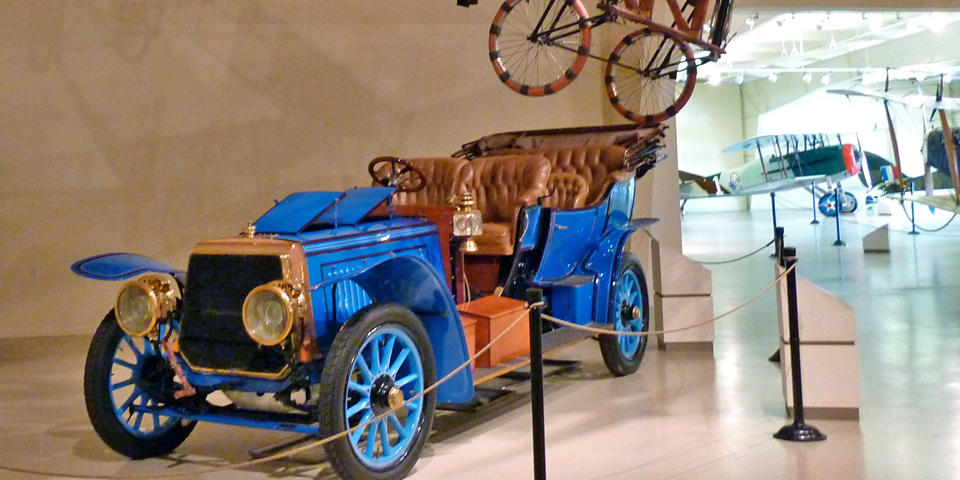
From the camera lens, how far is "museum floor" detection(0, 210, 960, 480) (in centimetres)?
332

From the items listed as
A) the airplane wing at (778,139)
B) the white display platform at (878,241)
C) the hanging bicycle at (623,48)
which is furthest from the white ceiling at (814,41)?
the hanging bicycle at (623,48)

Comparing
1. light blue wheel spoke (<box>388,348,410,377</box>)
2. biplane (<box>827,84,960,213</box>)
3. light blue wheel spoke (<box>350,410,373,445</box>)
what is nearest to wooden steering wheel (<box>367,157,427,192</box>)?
light blue wheel spoke (<box>388,348,410,377</box>)

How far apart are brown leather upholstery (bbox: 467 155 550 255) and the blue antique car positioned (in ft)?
1.35

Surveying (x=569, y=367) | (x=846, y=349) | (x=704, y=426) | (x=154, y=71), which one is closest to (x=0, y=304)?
(x=154, y=71)

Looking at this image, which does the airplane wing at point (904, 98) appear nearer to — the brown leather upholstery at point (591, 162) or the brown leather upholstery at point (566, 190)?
the brown leather upholstery at point (591, 162)

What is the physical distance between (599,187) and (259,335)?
110 inches

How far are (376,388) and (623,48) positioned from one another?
4.02 m

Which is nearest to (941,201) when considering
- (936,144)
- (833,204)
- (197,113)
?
(936,144)

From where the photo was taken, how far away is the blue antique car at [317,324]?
121 inches

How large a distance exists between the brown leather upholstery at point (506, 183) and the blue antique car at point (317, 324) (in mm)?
412

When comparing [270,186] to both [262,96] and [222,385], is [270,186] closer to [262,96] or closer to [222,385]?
[262,96]

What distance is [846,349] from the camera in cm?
382

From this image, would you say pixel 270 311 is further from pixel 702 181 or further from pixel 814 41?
pixel 702 181

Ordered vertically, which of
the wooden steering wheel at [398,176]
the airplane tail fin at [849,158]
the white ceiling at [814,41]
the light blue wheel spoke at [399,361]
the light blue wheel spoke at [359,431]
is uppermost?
the white ceiling at [814,41]
